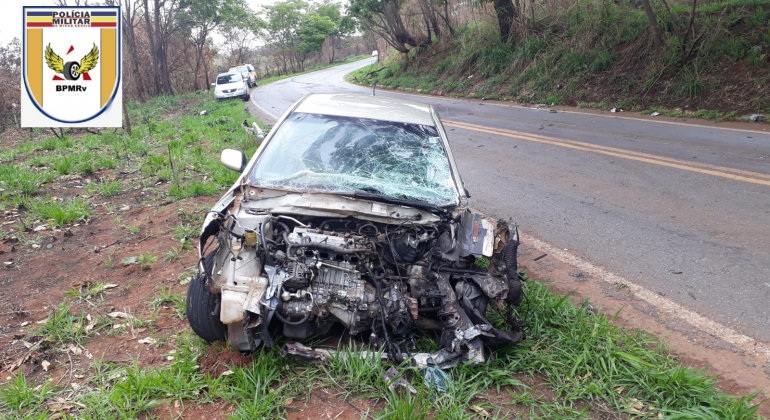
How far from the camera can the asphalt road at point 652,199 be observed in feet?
13.6

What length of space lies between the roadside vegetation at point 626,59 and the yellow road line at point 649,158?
4366mm

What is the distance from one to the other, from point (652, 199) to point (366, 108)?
12.0 feet

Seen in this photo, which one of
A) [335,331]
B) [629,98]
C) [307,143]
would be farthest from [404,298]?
[629,98]

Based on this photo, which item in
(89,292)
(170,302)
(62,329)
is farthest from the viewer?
(89,292)

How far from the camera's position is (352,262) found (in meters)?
3.09

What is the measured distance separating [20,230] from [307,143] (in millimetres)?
4026

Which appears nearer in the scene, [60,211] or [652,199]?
[652,199]

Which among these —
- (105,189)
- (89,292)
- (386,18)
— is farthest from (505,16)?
(89,292)

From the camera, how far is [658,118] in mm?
11867

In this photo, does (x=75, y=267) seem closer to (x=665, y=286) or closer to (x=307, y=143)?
(x=307, y=143)

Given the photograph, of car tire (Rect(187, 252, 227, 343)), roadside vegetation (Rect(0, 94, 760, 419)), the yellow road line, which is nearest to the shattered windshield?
car tire (Rect(187, 252, 227, 343))

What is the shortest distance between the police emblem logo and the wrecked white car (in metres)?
5.16

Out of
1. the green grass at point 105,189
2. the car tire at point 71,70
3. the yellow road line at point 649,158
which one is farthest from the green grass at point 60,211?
the yellow road line at point 649,158

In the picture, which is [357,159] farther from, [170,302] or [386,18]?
[386,18]
